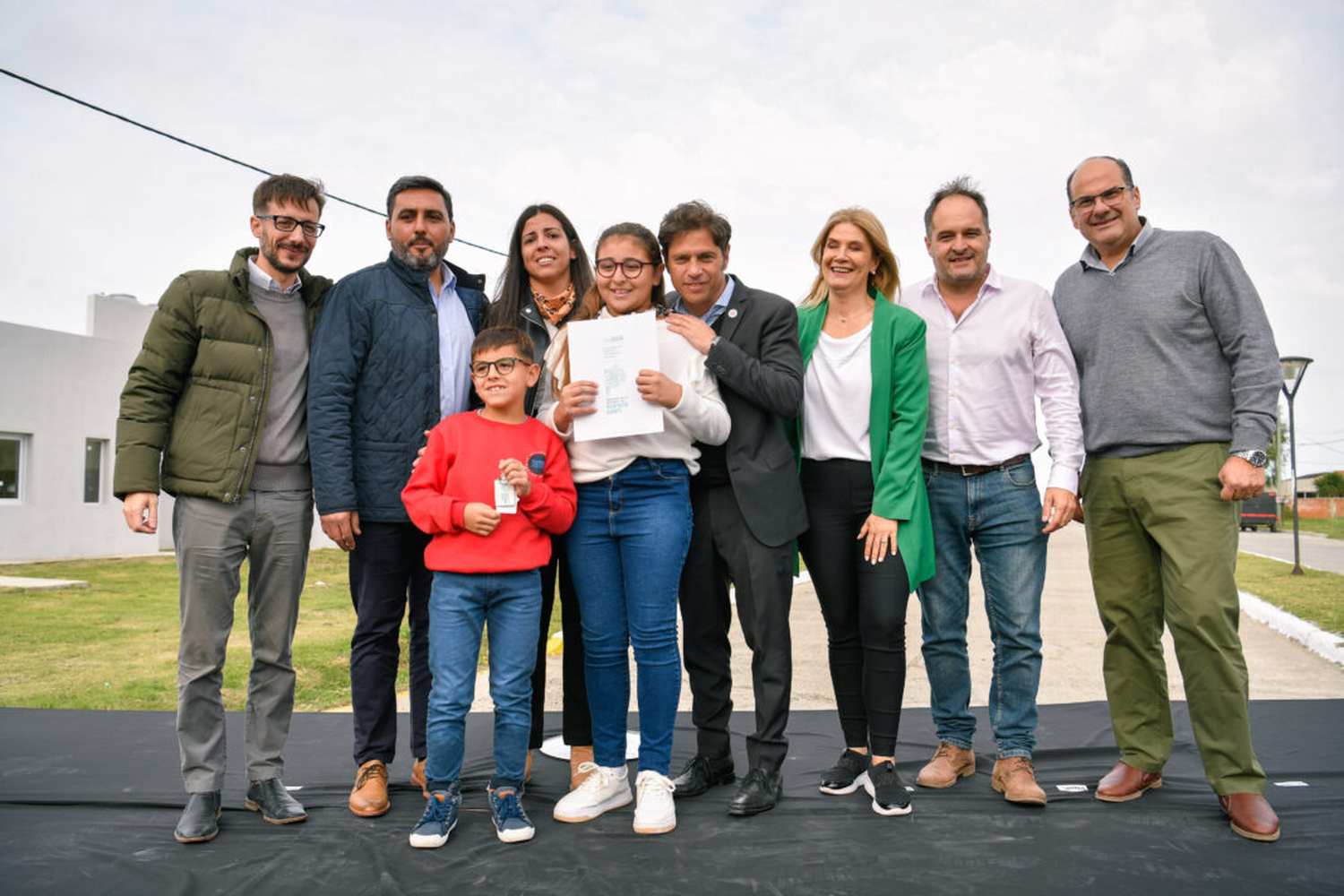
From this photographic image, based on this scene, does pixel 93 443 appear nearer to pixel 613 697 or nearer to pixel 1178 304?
pixel 613 697

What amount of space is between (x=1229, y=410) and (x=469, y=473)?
9.29 feet

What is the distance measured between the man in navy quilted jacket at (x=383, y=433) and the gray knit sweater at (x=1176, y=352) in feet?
8.48

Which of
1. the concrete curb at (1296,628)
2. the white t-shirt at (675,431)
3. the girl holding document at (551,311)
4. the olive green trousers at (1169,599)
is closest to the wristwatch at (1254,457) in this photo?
the olive green trousers at (1169,599)

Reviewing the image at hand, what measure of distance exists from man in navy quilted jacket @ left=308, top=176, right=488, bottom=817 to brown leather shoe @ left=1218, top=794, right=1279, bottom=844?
9.88 feet

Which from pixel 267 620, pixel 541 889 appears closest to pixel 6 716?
pixel 267 620

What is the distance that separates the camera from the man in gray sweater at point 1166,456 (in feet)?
10.6

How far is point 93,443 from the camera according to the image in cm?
1808

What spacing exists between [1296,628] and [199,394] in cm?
1015

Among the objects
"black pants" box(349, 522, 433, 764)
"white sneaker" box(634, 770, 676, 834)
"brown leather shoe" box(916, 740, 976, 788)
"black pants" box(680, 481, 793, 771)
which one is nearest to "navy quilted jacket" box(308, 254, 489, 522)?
"black pants" box(349, 522, 433, 764)

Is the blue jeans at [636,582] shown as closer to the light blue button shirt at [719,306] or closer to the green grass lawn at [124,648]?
the light blue button shirt at [719,306]

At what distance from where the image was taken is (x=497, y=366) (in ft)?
10.9

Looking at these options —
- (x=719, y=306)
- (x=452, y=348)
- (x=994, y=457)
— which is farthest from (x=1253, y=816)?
(x=452, y=348)

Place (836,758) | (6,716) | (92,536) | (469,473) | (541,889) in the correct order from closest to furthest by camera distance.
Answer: (541,889)
(469,473)
(836,758)
(6,716)
(92,536)

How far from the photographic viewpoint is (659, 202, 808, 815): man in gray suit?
3338 mm
